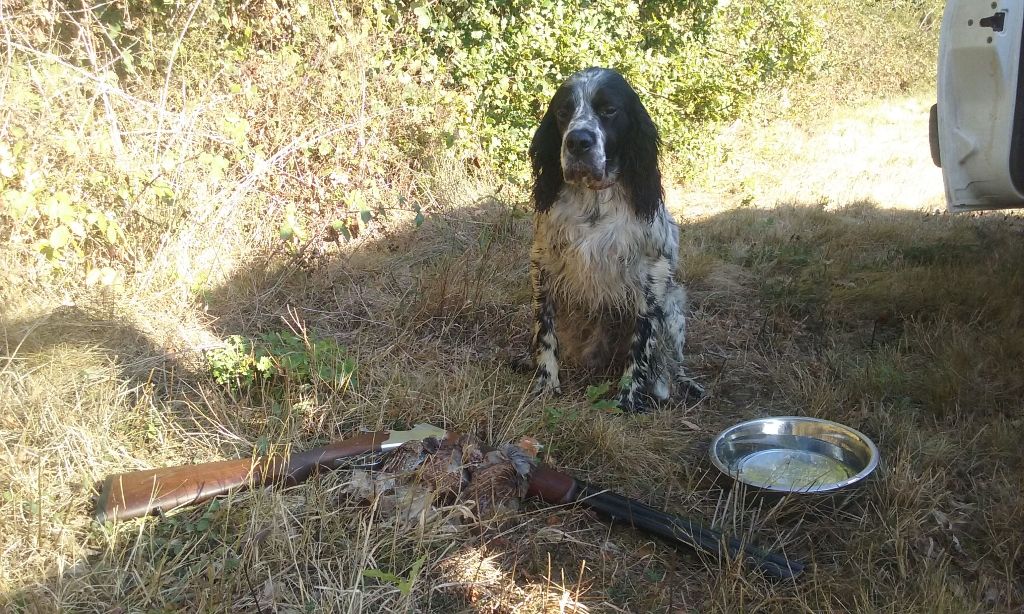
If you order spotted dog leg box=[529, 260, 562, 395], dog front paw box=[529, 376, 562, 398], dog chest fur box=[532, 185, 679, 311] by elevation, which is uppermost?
dog chest fur box=[532, 185, 679, 311]

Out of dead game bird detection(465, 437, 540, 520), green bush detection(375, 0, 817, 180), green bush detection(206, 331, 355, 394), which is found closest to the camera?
dead game bird detection(465, 437, 540, 520)

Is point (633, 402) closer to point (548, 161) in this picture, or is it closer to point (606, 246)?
point (606, 246)

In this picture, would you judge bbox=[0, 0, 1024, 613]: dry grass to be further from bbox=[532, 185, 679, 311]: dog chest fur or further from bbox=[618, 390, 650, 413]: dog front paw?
bbox=[532, 185, 679, 311]: dog chest fur

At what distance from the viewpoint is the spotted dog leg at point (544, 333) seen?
3633 millimetres

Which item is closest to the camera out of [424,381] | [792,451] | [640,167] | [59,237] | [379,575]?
[379,575]

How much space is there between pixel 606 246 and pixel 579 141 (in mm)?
493

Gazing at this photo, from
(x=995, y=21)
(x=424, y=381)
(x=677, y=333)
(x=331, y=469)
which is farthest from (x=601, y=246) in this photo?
(x=995, y=21)

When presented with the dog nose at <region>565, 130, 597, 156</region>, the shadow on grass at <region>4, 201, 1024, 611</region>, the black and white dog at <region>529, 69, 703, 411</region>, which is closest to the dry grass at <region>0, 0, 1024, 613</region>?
the shadow on grass at <region>4, 201, 1024, 611</region>

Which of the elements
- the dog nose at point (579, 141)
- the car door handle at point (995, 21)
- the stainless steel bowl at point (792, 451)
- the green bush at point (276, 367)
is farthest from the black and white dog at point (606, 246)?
the car door handle at point (995, 21)

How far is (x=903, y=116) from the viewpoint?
9.71 meters

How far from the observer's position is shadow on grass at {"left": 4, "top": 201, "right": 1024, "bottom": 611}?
2117mm

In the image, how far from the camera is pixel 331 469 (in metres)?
2.48

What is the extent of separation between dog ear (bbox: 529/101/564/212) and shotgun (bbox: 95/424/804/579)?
136 cm

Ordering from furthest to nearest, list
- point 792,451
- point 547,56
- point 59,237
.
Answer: point 547,56
point 59,237
point 792,451
